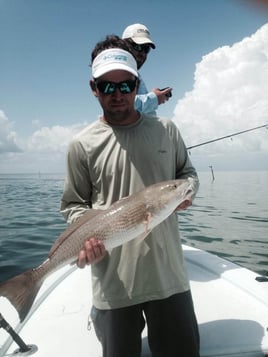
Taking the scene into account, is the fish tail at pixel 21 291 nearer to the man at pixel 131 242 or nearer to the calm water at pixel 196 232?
the man at pixel 131 242

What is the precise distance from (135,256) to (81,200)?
0.68 metres

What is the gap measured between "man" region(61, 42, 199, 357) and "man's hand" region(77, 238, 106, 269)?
7 cm

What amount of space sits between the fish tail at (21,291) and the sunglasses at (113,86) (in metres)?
1.56

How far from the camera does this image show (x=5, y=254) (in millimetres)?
8695

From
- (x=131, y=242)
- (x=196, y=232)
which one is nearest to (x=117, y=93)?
(x=131, y=242)

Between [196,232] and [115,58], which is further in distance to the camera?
[196,232]

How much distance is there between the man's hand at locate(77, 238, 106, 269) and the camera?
2.48 meters

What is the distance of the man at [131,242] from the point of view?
2.64 m

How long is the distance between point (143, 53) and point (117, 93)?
228cm

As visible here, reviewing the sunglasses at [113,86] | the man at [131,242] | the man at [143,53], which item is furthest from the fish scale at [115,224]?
the man at [143,53]

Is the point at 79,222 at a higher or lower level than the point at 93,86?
lower

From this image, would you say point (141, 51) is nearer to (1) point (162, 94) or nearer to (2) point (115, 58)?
(1) point (162, 94)

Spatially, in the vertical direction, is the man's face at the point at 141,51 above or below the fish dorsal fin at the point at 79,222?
above

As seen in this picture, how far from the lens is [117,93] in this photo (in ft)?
8.94
